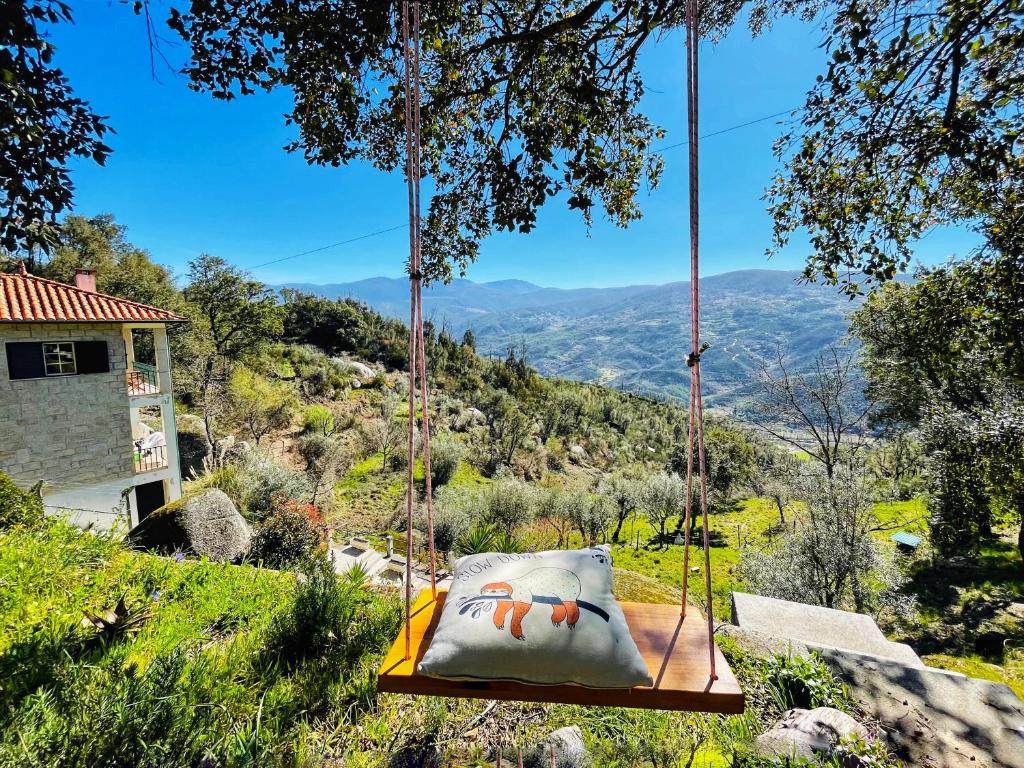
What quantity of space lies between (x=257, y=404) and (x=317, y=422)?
3332mm

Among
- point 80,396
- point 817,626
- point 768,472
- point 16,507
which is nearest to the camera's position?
point 817,626

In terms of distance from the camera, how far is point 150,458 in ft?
42.2

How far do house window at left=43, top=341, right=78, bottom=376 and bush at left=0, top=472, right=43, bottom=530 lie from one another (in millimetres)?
6278

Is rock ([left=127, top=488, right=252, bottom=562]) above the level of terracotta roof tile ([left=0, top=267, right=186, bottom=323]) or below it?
below

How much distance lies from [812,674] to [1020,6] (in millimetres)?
4108

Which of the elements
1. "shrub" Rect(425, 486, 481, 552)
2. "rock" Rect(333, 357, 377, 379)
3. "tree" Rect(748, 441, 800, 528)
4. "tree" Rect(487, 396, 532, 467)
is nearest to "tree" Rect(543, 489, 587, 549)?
"shrub" Rect(425, 486, 481, 552)

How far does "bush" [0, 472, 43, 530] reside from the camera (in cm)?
534

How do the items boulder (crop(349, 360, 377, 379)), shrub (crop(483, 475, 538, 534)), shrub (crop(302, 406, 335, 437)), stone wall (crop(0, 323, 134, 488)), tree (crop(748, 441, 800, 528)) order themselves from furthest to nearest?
1. boulder (crop(349, 360, 377, 379))
2. tree (crop(748, 441, 800, 528))
3. shrub (crop(302, 406, 335, 437))
4. shrub (crop(483, 475, 538, 534))
5. stone wall (crop(0, 323, 134, 488))

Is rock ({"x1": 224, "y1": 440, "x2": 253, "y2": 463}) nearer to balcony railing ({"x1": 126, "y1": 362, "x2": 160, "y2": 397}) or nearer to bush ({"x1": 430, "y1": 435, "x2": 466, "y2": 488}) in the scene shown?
balcony railing ({"x1": 126, "y1": 362, "x2": 160, "y2": 397})

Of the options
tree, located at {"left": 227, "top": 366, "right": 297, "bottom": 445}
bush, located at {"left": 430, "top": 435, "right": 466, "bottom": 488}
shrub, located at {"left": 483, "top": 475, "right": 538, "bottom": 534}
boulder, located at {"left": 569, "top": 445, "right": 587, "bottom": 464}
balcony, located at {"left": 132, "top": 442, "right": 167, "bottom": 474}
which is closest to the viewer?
balcony, located at {"left": 132, "top": 442, "right": 167, "bottom": 474}

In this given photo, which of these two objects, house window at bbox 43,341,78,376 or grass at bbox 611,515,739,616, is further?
grass at bbox 611,515,739,616

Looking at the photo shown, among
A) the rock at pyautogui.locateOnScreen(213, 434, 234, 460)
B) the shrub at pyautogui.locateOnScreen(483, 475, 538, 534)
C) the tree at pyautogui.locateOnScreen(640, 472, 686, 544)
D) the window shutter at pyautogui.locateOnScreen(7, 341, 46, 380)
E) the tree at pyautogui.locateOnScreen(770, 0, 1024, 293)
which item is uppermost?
the tree at pyautogui.locateOnScreen(770, 0, 1024, 293)

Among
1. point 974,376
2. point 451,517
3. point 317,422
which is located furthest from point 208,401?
point 974,376

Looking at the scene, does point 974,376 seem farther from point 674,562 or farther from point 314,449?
point 314,449
